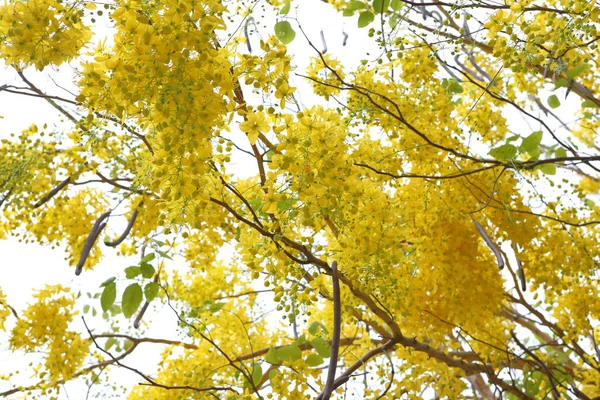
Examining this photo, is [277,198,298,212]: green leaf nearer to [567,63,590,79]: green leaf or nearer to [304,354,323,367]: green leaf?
[304,354,323,367]: green leaf

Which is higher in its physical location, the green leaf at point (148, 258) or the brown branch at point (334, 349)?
the green leaf at point (148, 258)

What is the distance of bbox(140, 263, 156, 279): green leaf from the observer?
5.31 ft

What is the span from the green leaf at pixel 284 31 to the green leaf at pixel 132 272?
0.71 m

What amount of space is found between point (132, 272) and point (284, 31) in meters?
0.74

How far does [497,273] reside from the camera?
1934 millimetres

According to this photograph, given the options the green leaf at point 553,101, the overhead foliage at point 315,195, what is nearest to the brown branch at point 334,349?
the overhead foliage at point 315,195

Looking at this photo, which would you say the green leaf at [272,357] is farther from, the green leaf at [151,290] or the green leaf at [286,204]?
the green leaf at [286,204]

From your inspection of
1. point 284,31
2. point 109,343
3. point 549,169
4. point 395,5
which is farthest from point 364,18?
point 109,343

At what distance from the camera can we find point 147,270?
1618 millimetres

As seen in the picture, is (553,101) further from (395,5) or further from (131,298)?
(131,298)

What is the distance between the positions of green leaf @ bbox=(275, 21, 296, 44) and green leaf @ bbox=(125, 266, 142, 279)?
0.71 metres

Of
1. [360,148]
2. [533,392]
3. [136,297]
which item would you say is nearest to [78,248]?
[136,297]

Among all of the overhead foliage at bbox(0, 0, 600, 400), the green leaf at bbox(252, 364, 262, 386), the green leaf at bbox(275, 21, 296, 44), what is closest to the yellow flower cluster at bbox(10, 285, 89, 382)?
the overhead foliage at bbox(0, 0, 600, 400)

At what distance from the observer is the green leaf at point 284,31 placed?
1603mm
